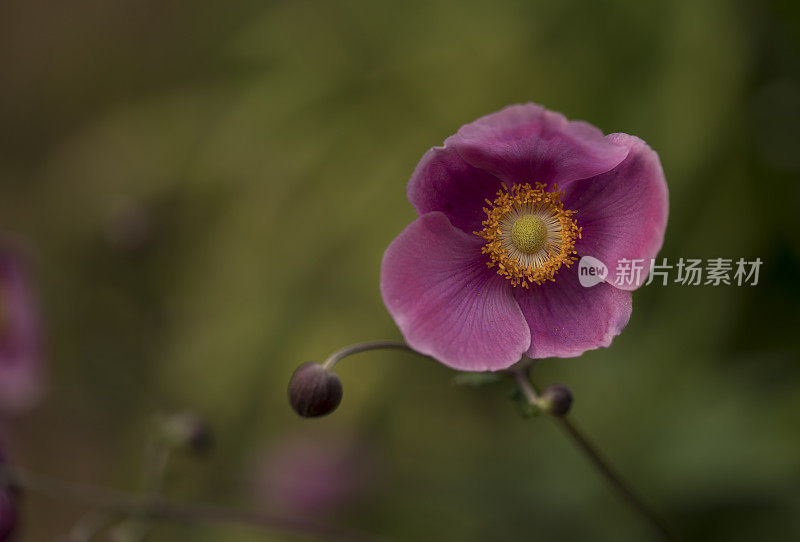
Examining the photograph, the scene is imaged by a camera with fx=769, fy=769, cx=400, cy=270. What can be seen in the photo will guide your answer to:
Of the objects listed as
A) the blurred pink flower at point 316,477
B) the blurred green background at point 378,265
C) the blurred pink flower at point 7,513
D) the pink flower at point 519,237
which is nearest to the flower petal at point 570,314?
the pink flower at point 519,237

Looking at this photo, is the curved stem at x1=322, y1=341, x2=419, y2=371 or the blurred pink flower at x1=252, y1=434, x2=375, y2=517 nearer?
the curved stem at x1=322, y1=341, x2=419, y2=371

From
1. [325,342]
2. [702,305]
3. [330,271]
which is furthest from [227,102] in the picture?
[702,305]

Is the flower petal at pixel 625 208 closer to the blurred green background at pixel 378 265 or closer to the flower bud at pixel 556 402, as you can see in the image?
the flower bud at pixel 556 402

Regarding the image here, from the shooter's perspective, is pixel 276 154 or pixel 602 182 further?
pixel 276 154

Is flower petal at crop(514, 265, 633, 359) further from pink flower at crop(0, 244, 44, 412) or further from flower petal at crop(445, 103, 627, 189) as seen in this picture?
pink flower at crop(0, 244, 44, 412)

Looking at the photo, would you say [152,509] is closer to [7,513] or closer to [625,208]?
[7,513]

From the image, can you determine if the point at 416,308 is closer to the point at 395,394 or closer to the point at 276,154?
the point at 395,394

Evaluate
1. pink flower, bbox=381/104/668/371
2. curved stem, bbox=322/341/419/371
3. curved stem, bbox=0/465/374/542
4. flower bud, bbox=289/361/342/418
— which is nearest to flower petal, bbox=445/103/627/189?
pink flower, bbox=381/104/668/371
